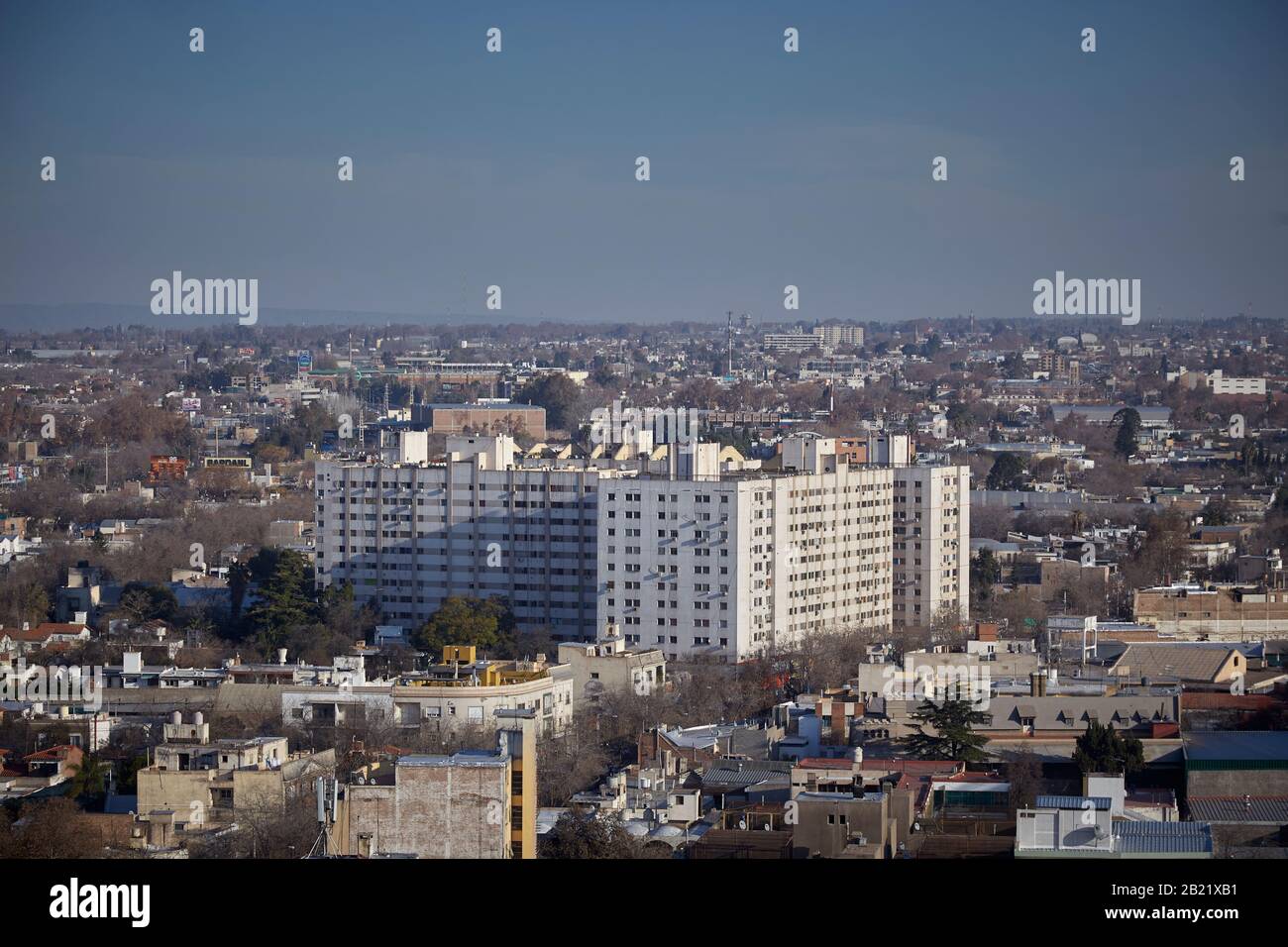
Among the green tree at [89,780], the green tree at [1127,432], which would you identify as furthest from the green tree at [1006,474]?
the green tree at [89,780]

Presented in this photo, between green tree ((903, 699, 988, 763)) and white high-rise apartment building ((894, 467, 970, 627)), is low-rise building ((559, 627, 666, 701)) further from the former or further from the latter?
white high-rise apartment building ((894, 467, 970, 627))

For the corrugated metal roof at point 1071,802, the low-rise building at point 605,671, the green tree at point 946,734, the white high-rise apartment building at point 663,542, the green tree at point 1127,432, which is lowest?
the low-rise building at point 605,671

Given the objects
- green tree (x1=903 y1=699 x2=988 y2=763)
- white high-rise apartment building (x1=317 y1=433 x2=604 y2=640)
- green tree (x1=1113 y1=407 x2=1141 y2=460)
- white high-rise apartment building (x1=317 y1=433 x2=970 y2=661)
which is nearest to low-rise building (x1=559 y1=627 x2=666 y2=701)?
white high-rise apartment building (x1=317 y1=433 x2=970 y2=661)

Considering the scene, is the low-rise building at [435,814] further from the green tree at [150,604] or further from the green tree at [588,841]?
the green tree at [150,604]

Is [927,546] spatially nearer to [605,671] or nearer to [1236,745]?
[605,671]

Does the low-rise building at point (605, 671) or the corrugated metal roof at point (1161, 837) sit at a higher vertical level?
the corrugated metal roof at point (1161, 837)

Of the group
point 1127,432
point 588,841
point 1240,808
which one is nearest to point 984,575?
point 1240,808
